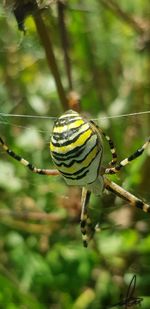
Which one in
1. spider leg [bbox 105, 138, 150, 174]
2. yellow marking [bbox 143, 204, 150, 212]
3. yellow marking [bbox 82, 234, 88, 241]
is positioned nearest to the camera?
spider leg [bbox 105, 138, 150, 174]

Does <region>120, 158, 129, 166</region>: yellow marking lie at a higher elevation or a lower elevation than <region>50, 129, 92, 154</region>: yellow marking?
lower

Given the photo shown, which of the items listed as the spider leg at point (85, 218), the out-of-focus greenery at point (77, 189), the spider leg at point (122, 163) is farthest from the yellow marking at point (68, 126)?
the spider leg at point (85, 218)

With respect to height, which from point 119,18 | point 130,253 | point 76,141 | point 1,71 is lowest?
point 130,253

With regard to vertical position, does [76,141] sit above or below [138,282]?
above

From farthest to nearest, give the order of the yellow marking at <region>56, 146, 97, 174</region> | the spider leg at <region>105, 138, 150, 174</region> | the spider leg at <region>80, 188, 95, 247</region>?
the spider leg at <region>80, 188, 95, 247</region>
the spider leg at <region>105, 138, 150, 174</region>
the yellow marking at <region>56, 146, 97, 174</region>

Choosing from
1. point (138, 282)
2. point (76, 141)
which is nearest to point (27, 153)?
point (138, 282)

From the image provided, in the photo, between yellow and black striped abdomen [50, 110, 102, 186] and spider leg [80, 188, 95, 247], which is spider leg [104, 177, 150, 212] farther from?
yellow and black striped abdomen [50, 110, 102, 186]

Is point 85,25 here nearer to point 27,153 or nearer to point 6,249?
point 27,153

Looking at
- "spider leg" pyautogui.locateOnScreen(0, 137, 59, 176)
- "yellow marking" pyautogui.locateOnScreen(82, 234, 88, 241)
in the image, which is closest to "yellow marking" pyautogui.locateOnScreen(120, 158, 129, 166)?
"spider leg" pyautogui.locateOnScreen(0, 137, 59, 176)
